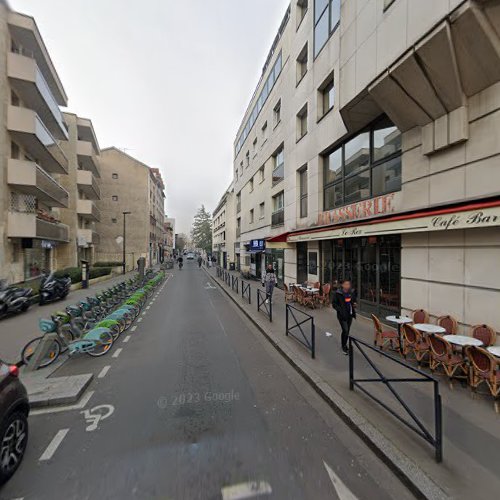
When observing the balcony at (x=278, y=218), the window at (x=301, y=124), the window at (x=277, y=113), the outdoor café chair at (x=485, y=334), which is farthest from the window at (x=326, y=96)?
the outdoor café chair at (x=485, y=334)

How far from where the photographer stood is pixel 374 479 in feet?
8.57

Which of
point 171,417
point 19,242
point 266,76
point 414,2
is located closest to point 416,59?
point 414,2

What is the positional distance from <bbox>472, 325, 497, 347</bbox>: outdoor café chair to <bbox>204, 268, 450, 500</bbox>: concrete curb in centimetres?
311

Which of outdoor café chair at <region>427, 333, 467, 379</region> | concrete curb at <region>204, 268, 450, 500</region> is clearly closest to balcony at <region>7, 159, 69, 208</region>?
concrete curb at <region>204, 268, 450, 500</region>

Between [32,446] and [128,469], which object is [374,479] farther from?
[32,446]

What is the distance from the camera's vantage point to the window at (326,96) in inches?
420

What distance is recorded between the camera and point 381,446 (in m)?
2.91

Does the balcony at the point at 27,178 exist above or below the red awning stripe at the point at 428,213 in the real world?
above

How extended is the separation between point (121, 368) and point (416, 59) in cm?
876

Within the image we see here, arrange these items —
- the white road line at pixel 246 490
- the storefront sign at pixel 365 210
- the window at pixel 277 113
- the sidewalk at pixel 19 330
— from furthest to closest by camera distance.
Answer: the window at pixel 277 113
the storefront sign at pixel 365 210
the sidewalk at pixel 19 330
the white road line at pixel 246 490

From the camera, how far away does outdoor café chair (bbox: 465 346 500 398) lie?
12.2ft

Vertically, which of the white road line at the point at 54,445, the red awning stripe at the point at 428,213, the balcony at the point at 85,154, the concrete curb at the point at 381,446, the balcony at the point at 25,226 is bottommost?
the white road line at the point at 54,445

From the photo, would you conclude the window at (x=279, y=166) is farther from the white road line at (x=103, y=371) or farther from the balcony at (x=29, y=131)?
the white road line at (x=103, y=371)

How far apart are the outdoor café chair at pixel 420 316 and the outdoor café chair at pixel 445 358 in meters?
1.41
